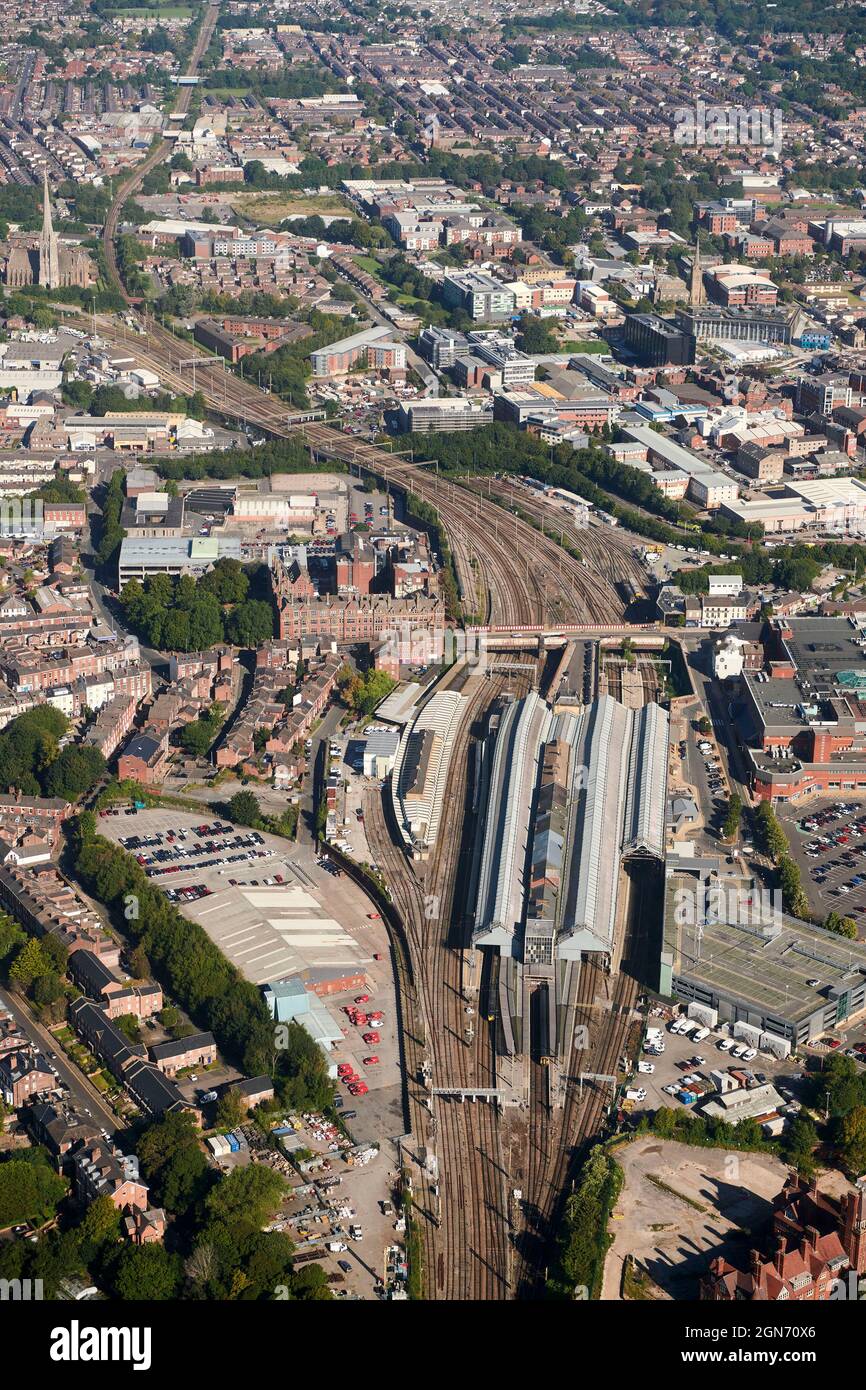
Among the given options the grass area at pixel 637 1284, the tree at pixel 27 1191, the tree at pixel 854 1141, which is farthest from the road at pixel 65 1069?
the tree at pixel 854 1141

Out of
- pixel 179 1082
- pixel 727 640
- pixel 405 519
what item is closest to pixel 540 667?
pixel 727 640

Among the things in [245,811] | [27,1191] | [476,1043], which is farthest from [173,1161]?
[245,811]

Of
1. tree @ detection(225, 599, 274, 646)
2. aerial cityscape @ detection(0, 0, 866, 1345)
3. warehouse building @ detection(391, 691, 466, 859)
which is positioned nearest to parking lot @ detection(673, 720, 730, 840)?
aerial cityscape @ detection(0, 0, 866, 1345)

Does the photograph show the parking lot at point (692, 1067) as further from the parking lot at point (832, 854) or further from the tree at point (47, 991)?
the tree at point (47, 991)

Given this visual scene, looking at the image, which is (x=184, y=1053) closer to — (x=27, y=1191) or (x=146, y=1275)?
(x=27, y=1191)

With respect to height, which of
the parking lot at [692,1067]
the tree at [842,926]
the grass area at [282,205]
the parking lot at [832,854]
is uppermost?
the grass area at [282,205]

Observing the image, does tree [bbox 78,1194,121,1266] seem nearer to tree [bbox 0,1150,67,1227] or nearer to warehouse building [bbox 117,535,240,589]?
tree [bbox 0,1150,67,1227]
